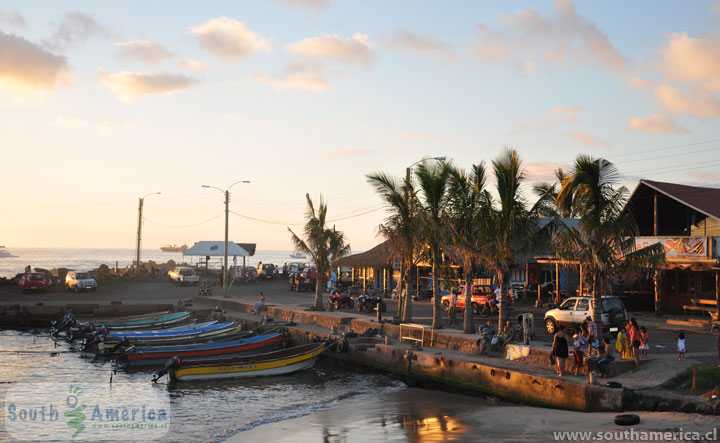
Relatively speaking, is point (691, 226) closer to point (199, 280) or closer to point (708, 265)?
point (708, 265)

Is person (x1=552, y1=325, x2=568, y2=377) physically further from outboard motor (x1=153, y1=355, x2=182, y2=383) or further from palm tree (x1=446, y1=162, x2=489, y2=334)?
outboard motor (x1=153, y1=355, x2=182, y2=383)

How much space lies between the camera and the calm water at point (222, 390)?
61.4ft

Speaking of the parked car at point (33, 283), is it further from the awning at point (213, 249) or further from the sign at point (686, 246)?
the sign at point (686, 246)

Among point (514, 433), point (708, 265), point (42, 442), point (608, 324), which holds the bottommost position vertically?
point (42, 442)

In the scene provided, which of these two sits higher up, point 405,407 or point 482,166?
point 482,166

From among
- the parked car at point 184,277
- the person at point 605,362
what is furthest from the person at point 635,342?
the parked car at point 184,277

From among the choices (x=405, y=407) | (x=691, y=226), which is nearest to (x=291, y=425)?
(x=405, y=407)

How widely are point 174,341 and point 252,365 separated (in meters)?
8.60

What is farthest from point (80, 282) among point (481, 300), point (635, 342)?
point (635, 342)

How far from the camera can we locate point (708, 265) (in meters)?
29.8

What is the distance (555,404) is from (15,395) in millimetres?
19600

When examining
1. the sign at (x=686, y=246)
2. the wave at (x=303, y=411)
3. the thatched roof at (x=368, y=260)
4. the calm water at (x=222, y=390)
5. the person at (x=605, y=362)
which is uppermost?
the sign at (x=686, y=246)

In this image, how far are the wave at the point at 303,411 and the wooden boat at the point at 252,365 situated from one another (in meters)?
4.81

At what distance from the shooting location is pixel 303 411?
20328 millimetres
